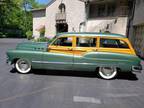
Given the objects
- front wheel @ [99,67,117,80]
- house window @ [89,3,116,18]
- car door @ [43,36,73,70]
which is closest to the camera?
car door @ [43,36,73,70]

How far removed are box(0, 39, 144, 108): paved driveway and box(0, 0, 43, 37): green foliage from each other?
3789 centimetres

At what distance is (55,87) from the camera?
19.3 ft

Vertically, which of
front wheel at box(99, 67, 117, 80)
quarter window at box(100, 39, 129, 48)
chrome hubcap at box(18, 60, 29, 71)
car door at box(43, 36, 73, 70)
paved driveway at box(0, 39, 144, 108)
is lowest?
paved driveway at box(0, 39, 144, 108)

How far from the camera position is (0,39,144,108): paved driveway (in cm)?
467

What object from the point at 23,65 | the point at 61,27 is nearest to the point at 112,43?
the point at 23,65

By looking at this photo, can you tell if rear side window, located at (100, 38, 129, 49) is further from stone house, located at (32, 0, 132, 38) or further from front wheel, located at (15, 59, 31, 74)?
stone house, located at (32, 0, 132, 38)

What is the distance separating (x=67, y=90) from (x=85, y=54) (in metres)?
1.85

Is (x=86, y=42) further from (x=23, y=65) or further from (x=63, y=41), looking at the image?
(x=23, y=65)

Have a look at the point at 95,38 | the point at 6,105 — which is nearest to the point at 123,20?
the point at 95,38

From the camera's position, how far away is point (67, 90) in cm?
564

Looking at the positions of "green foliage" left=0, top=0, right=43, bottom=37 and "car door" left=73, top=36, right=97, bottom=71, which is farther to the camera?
"green foliage" left=0, top=0, right=43, bottom=37

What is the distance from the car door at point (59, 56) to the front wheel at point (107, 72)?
130cm

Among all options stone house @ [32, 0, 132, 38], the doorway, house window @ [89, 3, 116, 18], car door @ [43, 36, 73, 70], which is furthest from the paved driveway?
the doorway

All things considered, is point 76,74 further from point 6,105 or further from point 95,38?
point 6,105
